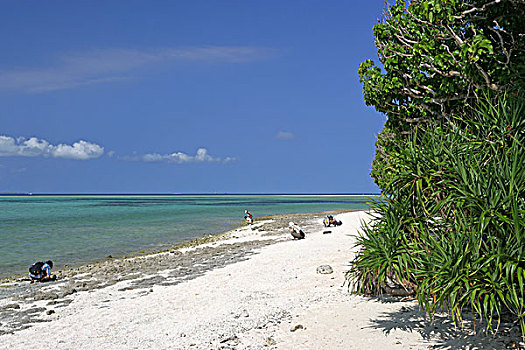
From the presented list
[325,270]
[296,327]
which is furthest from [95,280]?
[296,327]

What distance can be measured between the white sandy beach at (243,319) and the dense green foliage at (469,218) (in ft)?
3.52

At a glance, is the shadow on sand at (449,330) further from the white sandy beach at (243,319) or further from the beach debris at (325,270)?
the beach debris at (325,270)

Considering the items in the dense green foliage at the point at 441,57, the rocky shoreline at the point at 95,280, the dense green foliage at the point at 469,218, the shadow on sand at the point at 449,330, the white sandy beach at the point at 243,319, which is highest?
the dense green foliage at the point at 441,57

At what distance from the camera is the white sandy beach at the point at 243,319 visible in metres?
6.64

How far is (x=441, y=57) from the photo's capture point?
8.53m

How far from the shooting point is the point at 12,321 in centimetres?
980

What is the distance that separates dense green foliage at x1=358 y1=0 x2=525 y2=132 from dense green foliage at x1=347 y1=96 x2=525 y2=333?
1.08 m

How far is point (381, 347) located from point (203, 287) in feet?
21.7

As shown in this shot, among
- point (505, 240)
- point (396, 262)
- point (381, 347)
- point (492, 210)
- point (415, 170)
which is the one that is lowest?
point (381, 347)

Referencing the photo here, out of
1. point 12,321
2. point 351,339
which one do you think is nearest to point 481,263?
point 351,339

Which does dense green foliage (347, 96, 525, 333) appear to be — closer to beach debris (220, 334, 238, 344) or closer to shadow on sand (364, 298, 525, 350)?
shadow on sand (364, 298, 525, 350)

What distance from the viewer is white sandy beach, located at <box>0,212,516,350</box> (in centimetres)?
664

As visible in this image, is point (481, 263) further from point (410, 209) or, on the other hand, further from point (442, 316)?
point (442, 316)

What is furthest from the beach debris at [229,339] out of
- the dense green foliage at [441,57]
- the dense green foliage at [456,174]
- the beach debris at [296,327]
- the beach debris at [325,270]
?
the dense green foliage at [441,57]
